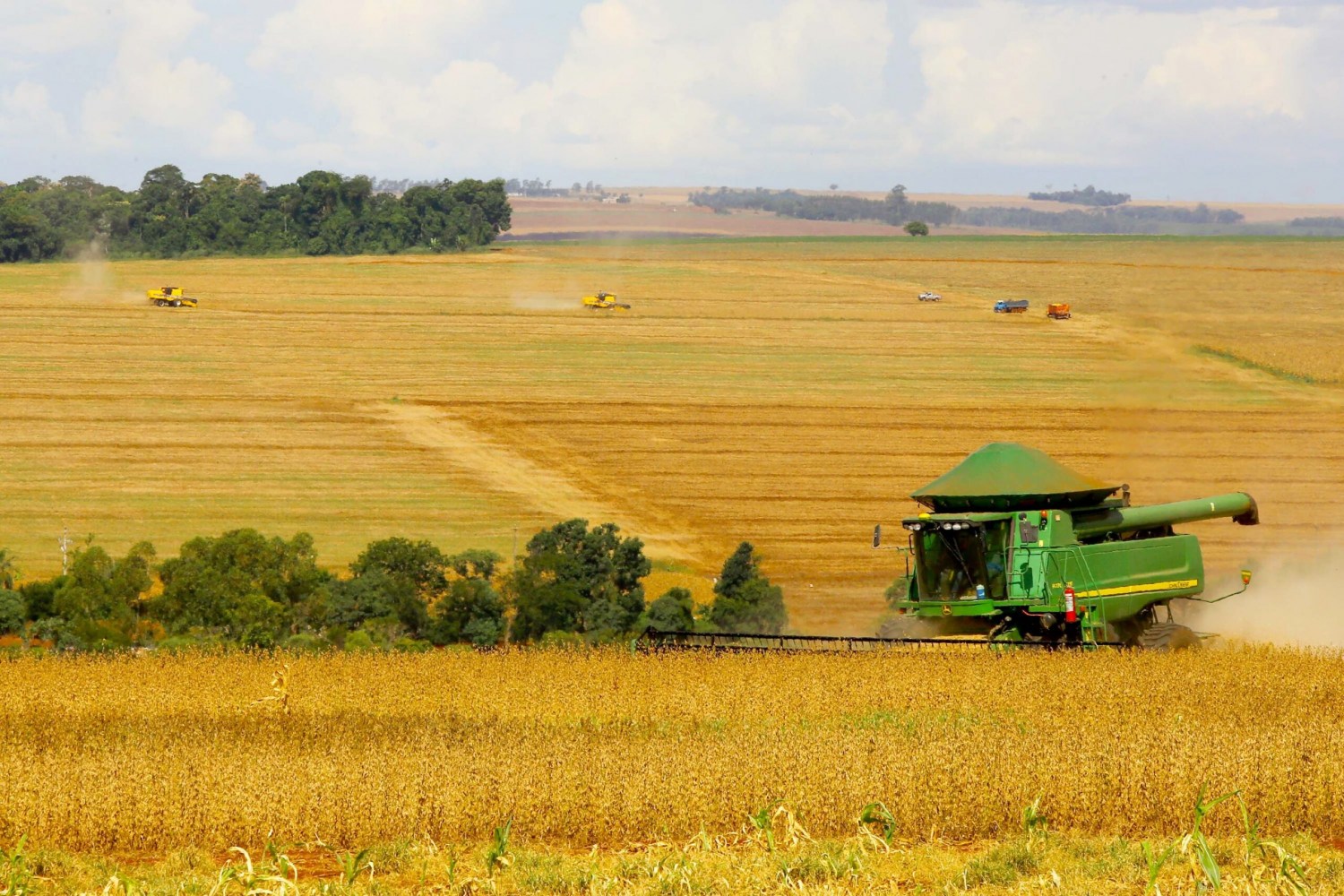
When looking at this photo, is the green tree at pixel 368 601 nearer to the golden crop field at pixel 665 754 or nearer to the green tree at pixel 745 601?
the green tree at pixel 745 601

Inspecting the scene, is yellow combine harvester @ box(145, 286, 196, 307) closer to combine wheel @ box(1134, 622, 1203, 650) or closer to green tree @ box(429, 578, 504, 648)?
green tree @ box(429, 578, 504, 648)

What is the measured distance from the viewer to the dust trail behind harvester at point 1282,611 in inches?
967

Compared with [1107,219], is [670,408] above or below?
below

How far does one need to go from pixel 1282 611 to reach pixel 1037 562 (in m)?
7.18

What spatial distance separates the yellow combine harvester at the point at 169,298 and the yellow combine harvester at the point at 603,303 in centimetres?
1910

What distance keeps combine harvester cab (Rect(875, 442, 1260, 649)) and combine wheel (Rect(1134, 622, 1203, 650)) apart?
12mm

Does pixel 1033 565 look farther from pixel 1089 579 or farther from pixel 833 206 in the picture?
pixel 833 206

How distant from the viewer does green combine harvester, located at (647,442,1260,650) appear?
20.6m

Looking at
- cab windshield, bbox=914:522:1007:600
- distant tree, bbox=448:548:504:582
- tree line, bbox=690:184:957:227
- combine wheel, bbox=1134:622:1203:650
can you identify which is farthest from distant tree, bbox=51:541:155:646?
tree line, bbox=690:184:957:227

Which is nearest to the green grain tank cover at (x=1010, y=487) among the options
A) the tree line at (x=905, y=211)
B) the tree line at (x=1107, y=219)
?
the tree line at (x=1107, y=219)

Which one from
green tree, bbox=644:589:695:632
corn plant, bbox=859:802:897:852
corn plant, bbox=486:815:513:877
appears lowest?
green tree, bbox=644:589:695:632

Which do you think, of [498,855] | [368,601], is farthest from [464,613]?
[498,855]

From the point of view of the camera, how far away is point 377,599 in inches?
1173

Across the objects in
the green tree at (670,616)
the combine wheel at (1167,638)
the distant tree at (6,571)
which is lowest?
the distant tree at (6,571)
